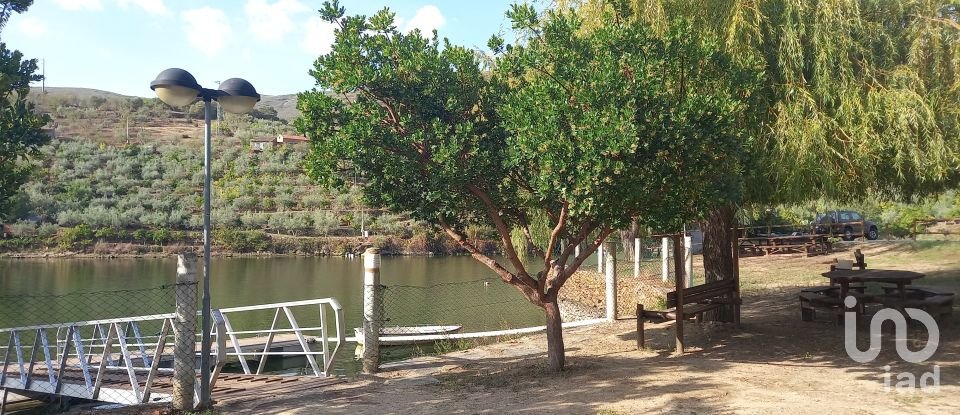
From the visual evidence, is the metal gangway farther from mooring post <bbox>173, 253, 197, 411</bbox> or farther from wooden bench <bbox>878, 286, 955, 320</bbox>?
wooden bench <bbox>878, 286, 955, 320</bbox>

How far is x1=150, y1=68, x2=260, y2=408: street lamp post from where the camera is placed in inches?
214

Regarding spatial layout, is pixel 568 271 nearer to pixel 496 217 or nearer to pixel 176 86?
pixel 496 217

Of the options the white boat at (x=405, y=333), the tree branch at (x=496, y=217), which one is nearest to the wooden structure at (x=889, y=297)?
the tree branch at (x=496, y=217)

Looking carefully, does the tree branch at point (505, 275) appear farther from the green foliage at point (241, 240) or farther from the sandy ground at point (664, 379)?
the green foliage at point (241, 240)

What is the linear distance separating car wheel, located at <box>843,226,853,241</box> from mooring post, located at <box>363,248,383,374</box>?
A: 1073 inches

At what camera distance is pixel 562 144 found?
5523 millimetres

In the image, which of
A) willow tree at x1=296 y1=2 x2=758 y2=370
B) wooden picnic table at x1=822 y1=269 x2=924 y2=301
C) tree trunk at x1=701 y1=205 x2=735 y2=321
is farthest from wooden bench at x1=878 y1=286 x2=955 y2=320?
willow tree at x1=296 y1=2 x2=758 y2=370

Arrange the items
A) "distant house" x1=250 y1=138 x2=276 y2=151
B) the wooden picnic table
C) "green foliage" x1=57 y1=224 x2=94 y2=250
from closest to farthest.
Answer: the wooden picnic table
"green foliage" x1=57 y1=224 x2=94 y2=250
"distant house" x1=250 y1=138 x2=276 y2=151

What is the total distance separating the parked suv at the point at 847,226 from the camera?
1120 inches

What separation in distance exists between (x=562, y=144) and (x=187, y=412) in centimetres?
433

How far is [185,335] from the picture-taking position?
5.89 metres

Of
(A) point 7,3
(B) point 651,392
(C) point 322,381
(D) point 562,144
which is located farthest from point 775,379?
(A) point 7,3

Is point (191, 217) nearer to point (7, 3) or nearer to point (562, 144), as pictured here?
point (7, 3)

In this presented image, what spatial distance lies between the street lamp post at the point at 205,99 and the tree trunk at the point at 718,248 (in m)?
6.99
